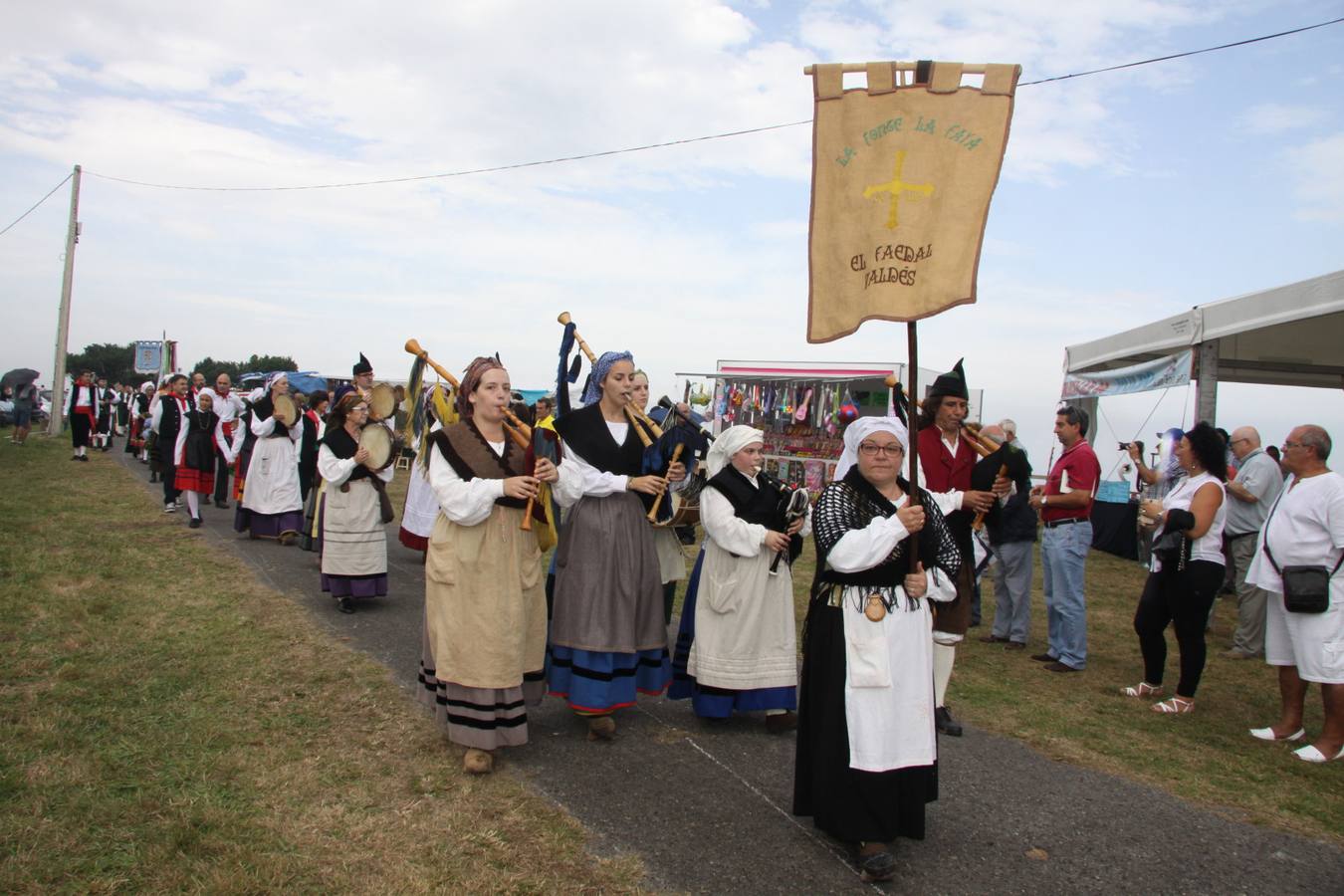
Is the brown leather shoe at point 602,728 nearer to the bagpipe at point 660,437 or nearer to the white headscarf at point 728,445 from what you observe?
the bagpipe at point 660,437

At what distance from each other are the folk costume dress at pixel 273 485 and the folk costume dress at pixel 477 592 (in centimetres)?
673

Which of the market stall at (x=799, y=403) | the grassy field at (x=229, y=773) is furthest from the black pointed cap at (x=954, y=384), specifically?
the market stall at (x=799, y=403)

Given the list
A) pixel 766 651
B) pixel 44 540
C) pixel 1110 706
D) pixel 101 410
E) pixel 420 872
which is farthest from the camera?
pixel 101 410

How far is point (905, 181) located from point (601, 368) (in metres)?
2.08

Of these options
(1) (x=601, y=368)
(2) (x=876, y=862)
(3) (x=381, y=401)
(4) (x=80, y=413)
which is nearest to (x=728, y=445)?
(1) (x=601, y=368)

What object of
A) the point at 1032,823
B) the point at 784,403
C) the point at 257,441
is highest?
the point at 784,403

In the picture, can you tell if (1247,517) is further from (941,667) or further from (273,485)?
(273,485)

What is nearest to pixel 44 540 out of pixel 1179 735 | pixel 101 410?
pixel 1179 735

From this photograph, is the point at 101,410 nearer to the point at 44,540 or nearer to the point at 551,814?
the point at 44,540

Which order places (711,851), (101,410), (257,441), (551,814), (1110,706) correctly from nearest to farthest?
(711,851), (551,814), (1110,706), (257,441), (101,410)

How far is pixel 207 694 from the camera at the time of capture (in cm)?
495

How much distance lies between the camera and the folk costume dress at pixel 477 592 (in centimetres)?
410

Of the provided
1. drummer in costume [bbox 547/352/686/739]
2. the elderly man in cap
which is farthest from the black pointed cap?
the elderly man in cap

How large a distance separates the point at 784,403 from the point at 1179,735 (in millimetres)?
10735
